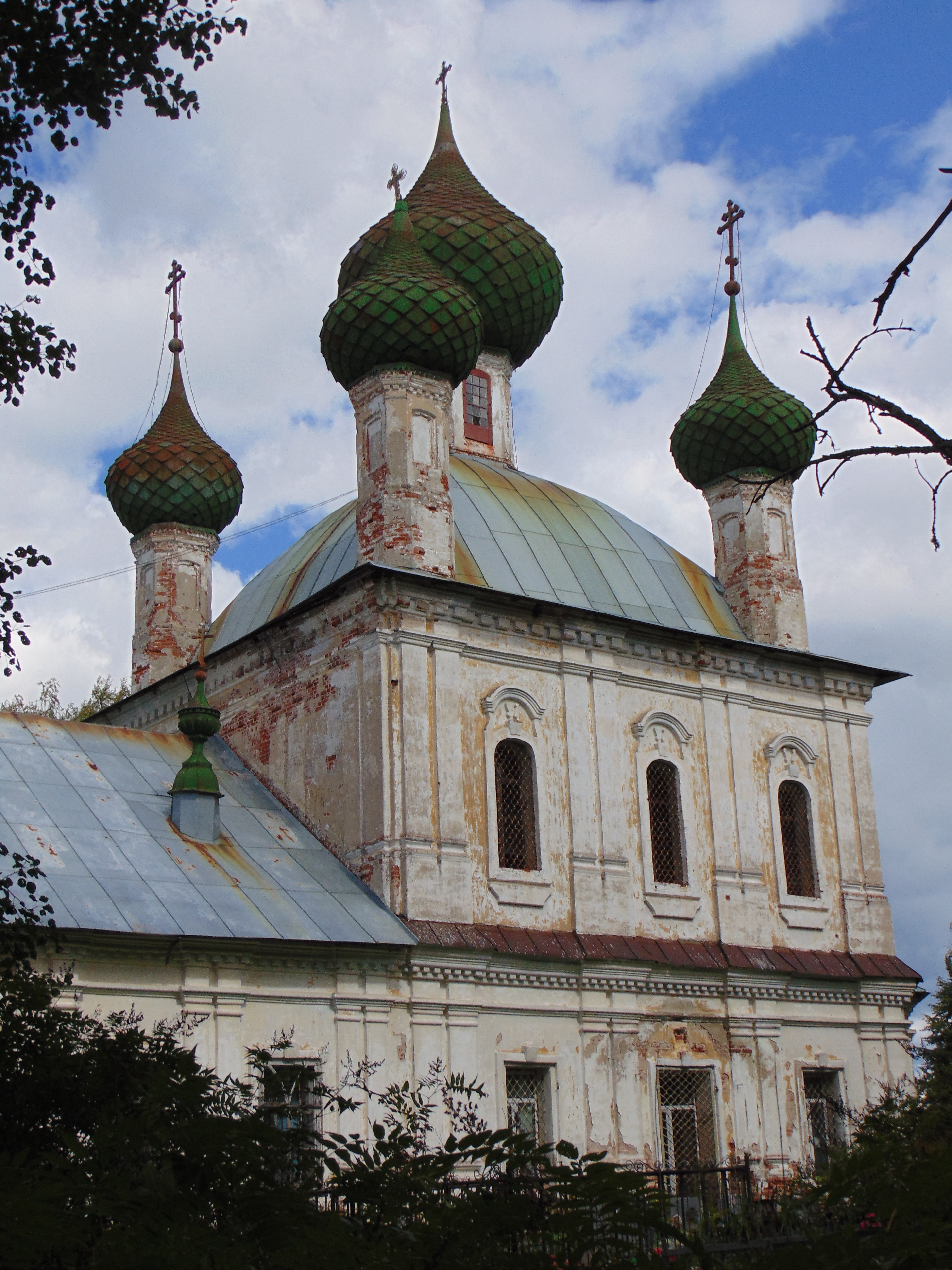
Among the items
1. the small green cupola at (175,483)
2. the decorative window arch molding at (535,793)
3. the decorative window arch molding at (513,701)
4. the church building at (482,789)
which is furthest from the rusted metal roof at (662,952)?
the small green cupola at (175,483)

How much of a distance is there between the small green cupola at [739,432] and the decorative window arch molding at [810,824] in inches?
120

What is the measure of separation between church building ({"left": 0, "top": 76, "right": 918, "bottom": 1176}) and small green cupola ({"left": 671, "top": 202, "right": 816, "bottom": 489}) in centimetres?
5

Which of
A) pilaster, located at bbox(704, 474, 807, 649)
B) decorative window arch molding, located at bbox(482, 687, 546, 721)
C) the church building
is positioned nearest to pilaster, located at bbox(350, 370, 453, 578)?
the church building

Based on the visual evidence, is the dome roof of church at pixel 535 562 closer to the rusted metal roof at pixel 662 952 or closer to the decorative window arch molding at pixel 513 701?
the decorative window arch molding at pixel 513 701

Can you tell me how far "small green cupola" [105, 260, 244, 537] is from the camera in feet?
57.2

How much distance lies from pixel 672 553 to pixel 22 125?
1197 centimetres

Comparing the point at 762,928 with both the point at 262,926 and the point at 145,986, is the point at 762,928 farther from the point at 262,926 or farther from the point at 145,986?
the point at 145,986

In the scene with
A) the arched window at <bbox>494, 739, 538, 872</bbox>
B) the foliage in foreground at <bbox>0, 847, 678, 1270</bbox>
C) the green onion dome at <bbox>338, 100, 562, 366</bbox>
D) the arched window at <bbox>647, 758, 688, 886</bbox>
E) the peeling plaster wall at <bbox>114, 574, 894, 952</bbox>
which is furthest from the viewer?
the green onion dome at <bbox>338, 100, 562, 366</bbox>

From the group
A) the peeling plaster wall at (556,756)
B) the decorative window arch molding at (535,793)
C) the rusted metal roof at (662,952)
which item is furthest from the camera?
the decorative window arch molding at (535,793)

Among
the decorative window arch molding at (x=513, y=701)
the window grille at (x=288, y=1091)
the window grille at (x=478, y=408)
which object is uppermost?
the window grille at (x=478, y=408)

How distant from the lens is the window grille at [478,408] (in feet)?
59.9

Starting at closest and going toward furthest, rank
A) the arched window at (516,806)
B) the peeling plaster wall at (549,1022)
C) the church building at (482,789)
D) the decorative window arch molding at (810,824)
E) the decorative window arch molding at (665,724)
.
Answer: the peeling plaster wall at (549,1022)
the church building at (482,789)
the arched window at (516,806)
the decorative window arch molding at (665,724)
the decorative window arch molding at (810,824)

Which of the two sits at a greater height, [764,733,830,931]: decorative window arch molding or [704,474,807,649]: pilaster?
[704,474,807,649]: pilaster

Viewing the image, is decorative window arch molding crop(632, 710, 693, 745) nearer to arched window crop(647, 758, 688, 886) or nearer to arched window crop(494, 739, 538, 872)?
arched window crop(647, 758, 688, 886)
